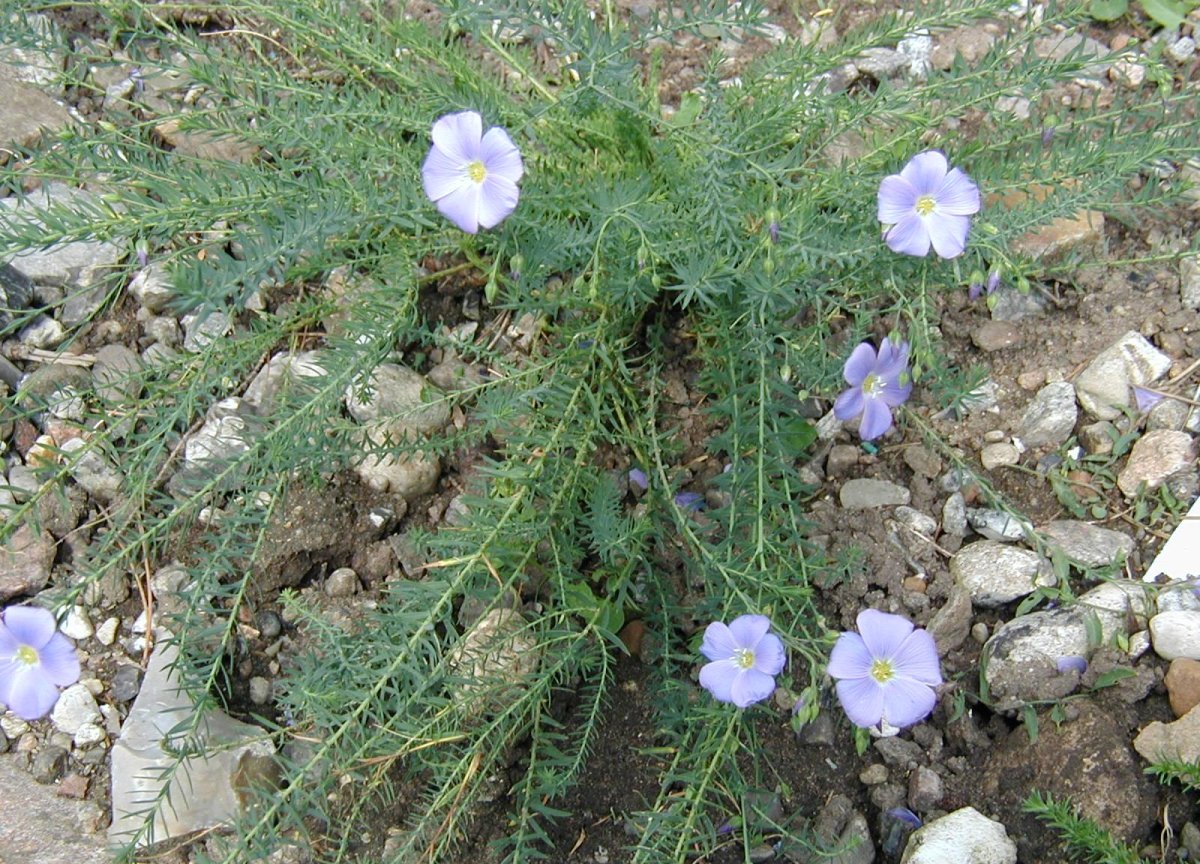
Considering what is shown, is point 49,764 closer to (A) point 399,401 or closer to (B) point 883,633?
(A) point 399,401

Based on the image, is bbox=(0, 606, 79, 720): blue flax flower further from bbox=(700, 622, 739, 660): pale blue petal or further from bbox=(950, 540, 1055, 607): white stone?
bbox=(950, 540, 1055, 607): white stone

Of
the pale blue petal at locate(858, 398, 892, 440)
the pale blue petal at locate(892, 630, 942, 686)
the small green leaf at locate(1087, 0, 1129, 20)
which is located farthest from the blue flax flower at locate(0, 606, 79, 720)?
the small green leaf at locate(1087, 0, 1129, 20)

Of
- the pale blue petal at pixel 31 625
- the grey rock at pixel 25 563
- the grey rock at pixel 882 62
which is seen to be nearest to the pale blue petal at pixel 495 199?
the pale blue petal at pixel 31 625

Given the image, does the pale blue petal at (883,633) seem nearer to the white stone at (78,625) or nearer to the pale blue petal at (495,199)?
the pale blue petal at (495,199)

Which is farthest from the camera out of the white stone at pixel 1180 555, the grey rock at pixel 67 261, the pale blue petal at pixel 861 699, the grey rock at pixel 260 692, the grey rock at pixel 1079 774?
the grey rock at pixel 67 261

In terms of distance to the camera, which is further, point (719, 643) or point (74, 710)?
point (74, 710)

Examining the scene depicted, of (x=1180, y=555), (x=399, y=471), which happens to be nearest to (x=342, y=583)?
(x=399, y=471)
